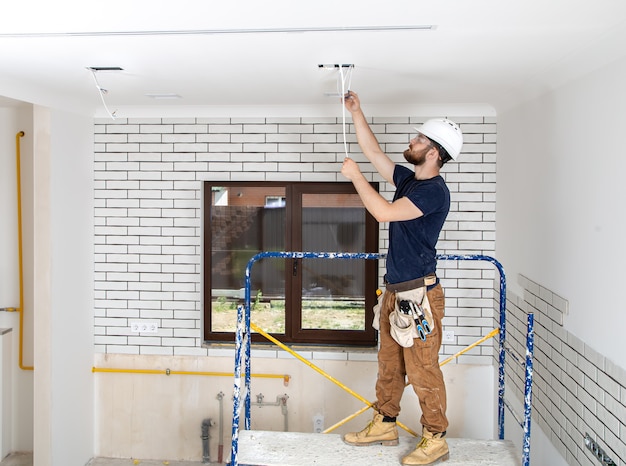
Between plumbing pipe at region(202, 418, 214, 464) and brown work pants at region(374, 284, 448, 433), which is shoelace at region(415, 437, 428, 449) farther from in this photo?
plumbing pipe at region(202, 418, 214, 464)

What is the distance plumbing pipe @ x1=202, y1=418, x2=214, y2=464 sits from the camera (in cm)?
498

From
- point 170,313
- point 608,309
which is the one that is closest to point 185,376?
point 170,313

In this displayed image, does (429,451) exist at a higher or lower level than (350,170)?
lower

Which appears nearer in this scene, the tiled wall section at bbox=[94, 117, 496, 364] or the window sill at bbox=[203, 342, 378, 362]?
the tiled wall section at bbox=[94, 117, 496, 364]

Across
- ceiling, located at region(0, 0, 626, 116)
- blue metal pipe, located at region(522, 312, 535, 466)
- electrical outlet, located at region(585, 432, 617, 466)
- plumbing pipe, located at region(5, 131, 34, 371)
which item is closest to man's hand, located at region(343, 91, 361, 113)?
ceiling, located at region(0, 0, 626, 116)

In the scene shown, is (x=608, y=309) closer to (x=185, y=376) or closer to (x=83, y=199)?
(x=185, y=376)

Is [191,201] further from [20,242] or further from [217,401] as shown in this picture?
[217,401]

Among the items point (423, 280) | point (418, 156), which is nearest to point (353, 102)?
point (418, 156)

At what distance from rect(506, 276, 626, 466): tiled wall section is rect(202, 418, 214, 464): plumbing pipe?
2320 millimetres

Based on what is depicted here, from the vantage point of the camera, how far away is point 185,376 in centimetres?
506

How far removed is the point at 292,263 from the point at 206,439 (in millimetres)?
1531

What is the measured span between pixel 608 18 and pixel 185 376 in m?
3.94

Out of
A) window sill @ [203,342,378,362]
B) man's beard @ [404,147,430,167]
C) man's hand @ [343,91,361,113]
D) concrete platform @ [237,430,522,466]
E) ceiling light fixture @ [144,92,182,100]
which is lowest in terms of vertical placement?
concrete platform @ [237,430,522,466]

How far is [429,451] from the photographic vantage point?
130 inches
